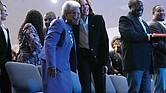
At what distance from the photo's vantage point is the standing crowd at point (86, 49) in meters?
2.90

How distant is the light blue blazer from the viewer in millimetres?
2842

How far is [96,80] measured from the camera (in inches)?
133

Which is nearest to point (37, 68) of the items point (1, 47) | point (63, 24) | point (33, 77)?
point (33, 77)

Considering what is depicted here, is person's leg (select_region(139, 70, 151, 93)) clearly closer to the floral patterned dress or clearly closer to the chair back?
the chair back

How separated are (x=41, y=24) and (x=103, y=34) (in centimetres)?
115

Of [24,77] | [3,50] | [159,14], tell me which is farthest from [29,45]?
[159,14]

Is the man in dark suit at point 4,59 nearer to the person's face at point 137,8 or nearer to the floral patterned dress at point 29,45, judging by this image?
the floral patterned dress at point 29,45

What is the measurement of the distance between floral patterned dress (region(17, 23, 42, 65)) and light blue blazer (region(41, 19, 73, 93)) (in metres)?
1.17

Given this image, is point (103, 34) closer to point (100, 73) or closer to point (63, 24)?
point (100, 73)

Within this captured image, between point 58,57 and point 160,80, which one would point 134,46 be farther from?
point 58,57

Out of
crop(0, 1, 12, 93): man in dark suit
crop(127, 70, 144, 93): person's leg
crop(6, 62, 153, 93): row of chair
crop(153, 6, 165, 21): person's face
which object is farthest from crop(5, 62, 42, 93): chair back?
crop(153, 6, 165, 21): person's face

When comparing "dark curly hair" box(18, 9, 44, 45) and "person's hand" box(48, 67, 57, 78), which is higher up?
"dark curly hair" box(18, 9, 44, 45)

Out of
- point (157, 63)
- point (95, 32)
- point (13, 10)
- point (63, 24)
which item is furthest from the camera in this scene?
point (13, 10)

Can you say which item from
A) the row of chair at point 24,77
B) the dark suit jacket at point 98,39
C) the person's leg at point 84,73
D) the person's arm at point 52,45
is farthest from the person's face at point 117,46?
the person's arm at point 52,45
